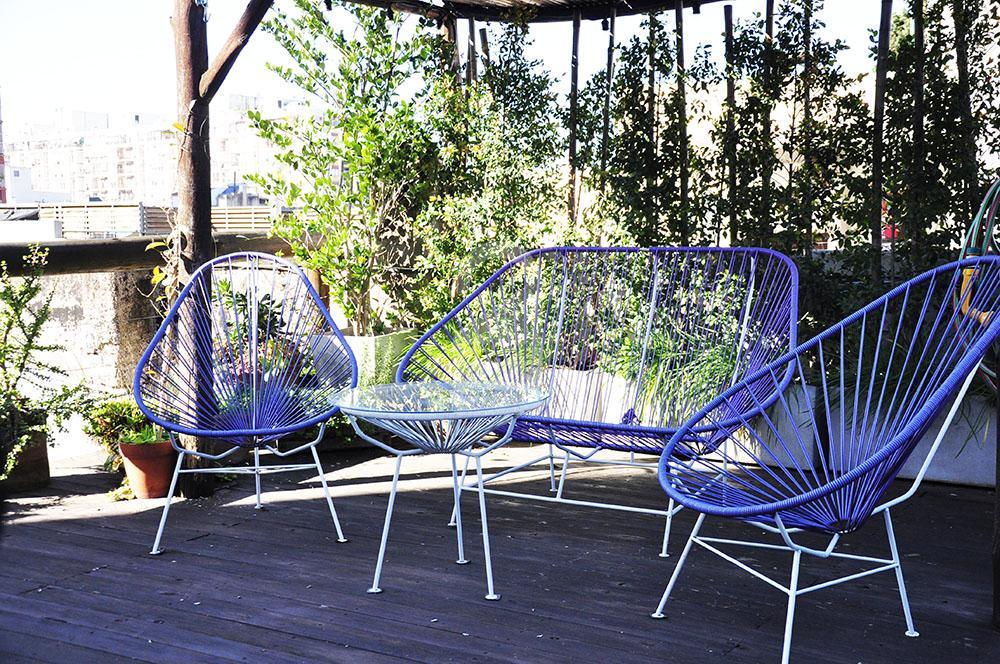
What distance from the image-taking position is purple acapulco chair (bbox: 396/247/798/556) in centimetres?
306

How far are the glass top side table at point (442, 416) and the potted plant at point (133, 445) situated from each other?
1088mm

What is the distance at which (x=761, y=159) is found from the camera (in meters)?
4.20

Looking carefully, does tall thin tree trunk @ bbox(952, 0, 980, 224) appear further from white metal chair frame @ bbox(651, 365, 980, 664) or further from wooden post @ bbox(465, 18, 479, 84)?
wooden post @ bbox(465, 18, 479, 84)

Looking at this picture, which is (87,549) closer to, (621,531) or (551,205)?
(621,531)

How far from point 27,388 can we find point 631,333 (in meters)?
2.38

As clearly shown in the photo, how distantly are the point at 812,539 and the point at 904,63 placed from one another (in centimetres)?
202

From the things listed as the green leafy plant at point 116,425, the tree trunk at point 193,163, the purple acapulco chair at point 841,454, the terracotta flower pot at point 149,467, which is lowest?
the terracotta flower pot at point 149,467

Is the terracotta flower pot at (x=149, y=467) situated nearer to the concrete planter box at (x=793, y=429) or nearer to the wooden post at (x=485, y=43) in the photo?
the concrete planter box at (x=793, y=429)

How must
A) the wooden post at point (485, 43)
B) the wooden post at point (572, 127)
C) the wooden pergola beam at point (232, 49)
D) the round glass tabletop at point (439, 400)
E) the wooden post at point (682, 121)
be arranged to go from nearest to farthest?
the round glass tabletop at point (439, 400), the wooden pergola beam at point (232, 49), the wooden post at point (682, 121), the wooden post at point (572, 127), the wooden post at point (485, 43)

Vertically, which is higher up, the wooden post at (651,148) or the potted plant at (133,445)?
the wooden post at (651,148)

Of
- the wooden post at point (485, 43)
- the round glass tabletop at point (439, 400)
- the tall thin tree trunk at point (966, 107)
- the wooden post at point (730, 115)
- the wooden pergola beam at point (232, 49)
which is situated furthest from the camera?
the wooden post at point (485, 43)

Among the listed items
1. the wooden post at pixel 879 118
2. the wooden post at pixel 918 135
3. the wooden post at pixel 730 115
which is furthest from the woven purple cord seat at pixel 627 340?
the wooden post at pixel 918 135

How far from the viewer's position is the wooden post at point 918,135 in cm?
390

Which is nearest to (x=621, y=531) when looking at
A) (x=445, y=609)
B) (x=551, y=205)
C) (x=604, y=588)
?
(x=604, y=588)
